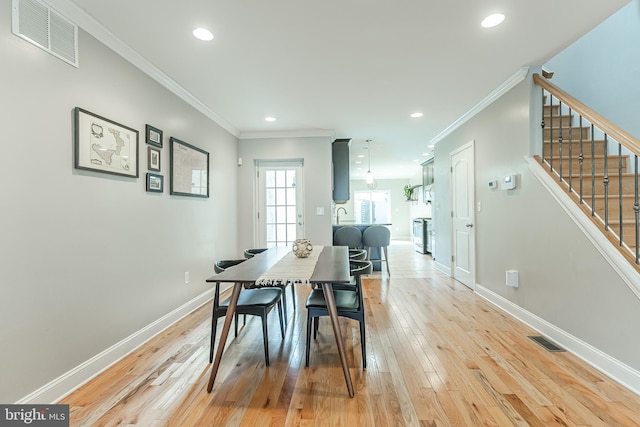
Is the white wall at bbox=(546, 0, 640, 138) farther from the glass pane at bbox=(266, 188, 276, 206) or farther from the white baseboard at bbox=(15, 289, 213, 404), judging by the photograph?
the white baseboard at bbox=(15, 289, 213, 404)

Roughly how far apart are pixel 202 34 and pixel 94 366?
8.19 ft

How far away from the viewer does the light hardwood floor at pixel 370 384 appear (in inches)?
60.5

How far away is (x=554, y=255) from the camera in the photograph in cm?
242

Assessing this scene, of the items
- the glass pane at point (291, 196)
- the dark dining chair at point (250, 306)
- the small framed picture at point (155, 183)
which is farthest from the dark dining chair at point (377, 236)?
the small framed picture at point (155, 183)


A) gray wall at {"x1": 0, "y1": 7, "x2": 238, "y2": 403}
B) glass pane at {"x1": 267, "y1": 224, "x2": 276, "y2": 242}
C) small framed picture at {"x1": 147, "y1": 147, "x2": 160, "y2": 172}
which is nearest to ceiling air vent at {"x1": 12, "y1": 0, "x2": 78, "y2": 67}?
gray wall at {"x1": 0, "y1": 7, "x2": 238, "y2": 403}

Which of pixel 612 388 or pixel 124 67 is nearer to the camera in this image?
pixel 612 388

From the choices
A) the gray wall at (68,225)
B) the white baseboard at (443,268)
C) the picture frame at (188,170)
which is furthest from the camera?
the white baseboard at (443,268)

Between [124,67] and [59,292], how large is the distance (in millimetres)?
1752

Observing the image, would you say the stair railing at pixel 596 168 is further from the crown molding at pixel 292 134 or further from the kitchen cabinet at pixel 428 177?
the kitchen cabinet at pixel 428 177

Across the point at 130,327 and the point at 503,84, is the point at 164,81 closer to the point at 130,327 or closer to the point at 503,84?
the point at 130,327

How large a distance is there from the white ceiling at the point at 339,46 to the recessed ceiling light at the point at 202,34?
0.05m

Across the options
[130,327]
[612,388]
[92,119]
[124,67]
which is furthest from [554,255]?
[124,67]

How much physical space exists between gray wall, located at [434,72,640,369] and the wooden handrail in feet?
0.53

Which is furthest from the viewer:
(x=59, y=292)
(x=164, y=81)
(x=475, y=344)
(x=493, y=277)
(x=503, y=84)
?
(x=493, y=277)
